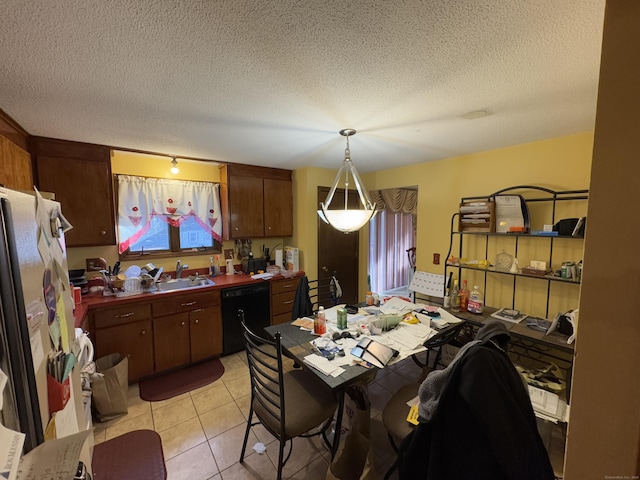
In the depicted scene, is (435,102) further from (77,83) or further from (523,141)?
(77,83)

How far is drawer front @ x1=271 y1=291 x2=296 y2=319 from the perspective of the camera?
3.21 meters

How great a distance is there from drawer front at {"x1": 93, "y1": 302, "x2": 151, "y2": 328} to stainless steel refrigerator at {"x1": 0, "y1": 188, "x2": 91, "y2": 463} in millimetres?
1487

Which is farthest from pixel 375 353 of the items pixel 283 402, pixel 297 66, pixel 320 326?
pixel 297 66

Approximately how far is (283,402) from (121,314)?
1.86 meters

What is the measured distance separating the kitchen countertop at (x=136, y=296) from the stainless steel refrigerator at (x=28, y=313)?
963mm

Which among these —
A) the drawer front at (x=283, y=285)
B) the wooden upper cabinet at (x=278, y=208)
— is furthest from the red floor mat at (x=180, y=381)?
the wooden upper cabinet at (x=278, y=208)

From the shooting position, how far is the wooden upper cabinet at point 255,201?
3184 millimetres

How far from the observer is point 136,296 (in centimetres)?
242

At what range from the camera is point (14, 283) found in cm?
68

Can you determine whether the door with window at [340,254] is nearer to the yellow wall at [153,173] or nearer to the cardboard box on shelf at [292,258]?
Result: the cardboard box on shelf at [292,258]

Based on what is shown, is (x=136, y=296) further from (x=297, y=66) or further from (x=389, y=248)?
(x=389, y=248)

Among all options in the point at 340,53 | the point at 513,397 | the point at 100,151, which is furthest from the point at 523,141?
the point at 100,151

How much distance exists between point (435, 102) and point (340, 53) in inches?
29.8

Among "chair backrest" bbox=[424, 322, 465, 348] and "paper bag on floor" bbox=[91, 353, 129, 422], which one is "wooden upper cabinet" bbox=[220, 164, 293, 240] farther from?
"chair backrest" bbox=[424, 322, 465, 348]
